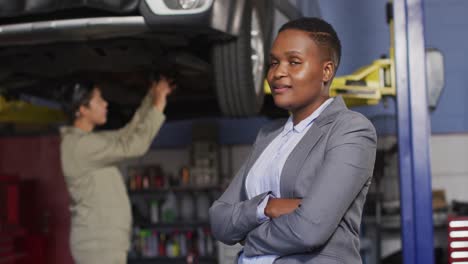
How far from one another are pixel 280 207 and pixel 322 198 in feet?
0.28

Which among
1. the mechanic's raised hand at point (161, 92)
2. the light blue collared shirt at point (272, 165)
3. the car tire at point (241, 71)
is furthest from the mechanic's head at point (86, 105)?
the light blue collared shirt at point (272, 165)

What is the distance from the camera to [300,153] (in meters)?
1.17

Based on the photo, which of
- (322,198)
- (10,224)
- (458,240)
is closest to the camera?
(322,198)

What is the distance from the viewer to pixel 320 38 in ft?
3.95

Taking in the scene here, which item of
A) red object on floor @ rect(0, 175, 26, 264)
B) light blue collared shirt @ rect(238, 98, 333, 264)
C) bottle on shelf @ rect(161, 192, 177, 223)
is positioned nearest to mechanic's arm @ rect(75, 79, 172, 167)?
light blue collared shirt @ rect(238, 98, 333, 264)

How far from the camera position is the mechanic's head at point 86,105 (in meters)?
2.74

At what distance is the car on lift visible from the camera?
2400mm

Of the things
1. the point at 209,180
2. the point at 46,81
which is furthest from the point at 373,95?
the point at 209,180

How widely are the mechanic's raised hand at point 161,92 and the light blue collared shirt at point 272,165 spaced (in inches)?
60.1

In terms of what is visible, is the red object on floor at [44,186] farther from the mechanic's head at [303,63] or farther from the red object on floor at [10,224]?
the mechanic's head at [303,63]

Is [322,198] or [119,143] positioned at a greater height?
[322,198]

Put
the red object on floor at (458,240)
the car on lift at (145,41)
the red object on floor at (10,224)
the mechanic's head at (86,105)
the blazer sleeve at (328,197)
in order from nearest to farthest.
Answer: the blazer sleeve at (328,197)
the car on lift at (145,41)
the red object on floor at (458,240)
the mechanic's head at (86,105)
the red object on floor at (10,224)

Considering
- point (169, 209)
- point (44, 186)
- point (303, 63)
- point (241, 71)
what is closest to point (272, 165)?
point (303, 63)

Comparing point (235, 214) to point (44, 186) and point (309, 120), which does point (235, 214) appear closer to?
point (309, 120)
